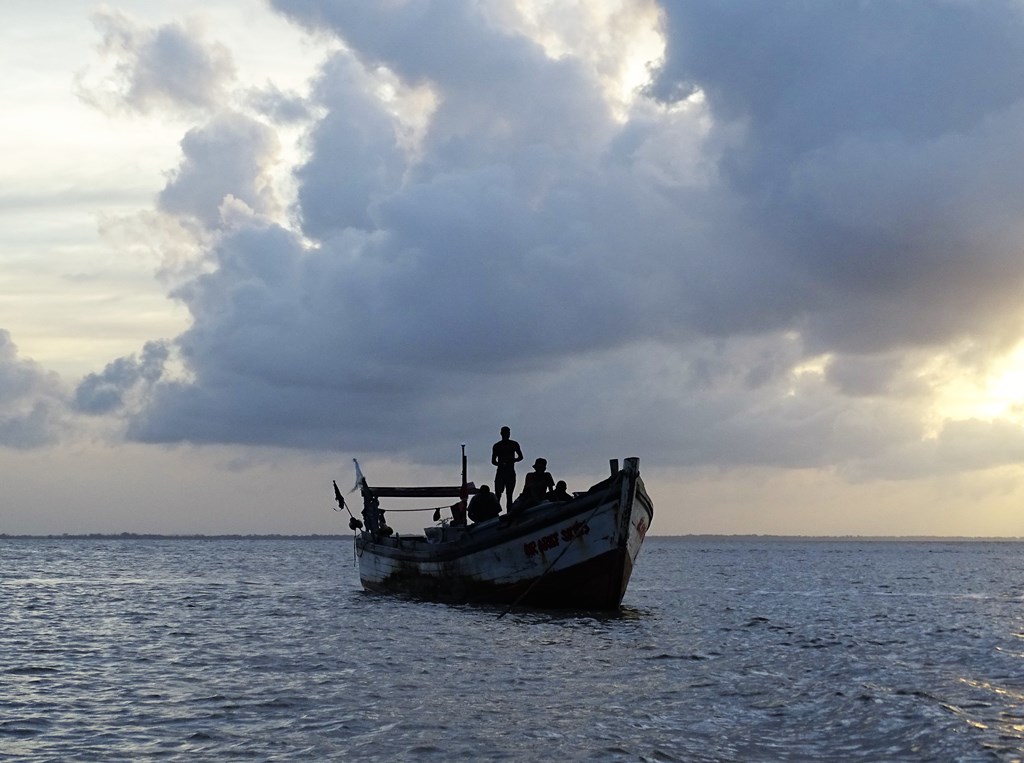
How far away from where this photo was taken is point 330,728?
534 inches

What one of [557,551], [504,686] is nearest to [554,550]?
[557,551]

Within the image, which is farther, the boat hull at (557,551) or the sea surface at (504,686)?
the boat hull at (557,551)

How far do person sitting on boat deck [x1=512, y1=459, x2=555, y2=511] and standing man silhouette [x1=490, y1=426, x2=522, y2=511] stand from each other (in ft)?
2.83

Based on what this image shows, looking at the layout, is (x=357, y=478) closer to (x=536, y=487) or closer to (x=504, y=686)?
(x=536, y=487)

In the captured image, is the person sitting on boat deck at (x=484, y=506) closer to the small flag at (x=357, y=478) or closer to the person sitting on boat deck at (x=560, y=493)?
the person sitting on boat deck at (x=560, y=493)

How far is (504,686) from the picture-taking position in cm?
1678

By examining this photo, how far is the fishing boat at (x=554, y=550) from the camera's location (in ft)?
87.5

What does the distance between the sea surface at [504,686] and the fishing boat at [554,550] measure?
63 cm

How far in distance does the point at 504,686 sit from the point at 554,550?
10.7m

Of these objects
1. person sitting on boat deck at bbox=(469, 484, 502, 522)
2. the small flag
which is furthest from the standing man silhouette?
the small flag

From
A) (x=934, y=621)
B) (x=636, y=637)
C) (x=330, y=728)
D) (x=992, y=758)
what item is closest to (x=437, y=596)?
(x=636, y=637)

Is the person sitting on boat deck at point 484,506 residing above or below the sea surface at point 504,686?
above

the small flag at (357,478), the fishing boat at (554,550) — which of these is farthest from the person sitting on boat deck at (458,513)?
the small flag at (357,478)

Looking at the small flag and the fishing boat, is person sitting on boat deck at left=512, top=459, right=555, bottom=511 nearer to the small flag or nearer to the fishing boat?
the fishing boat
